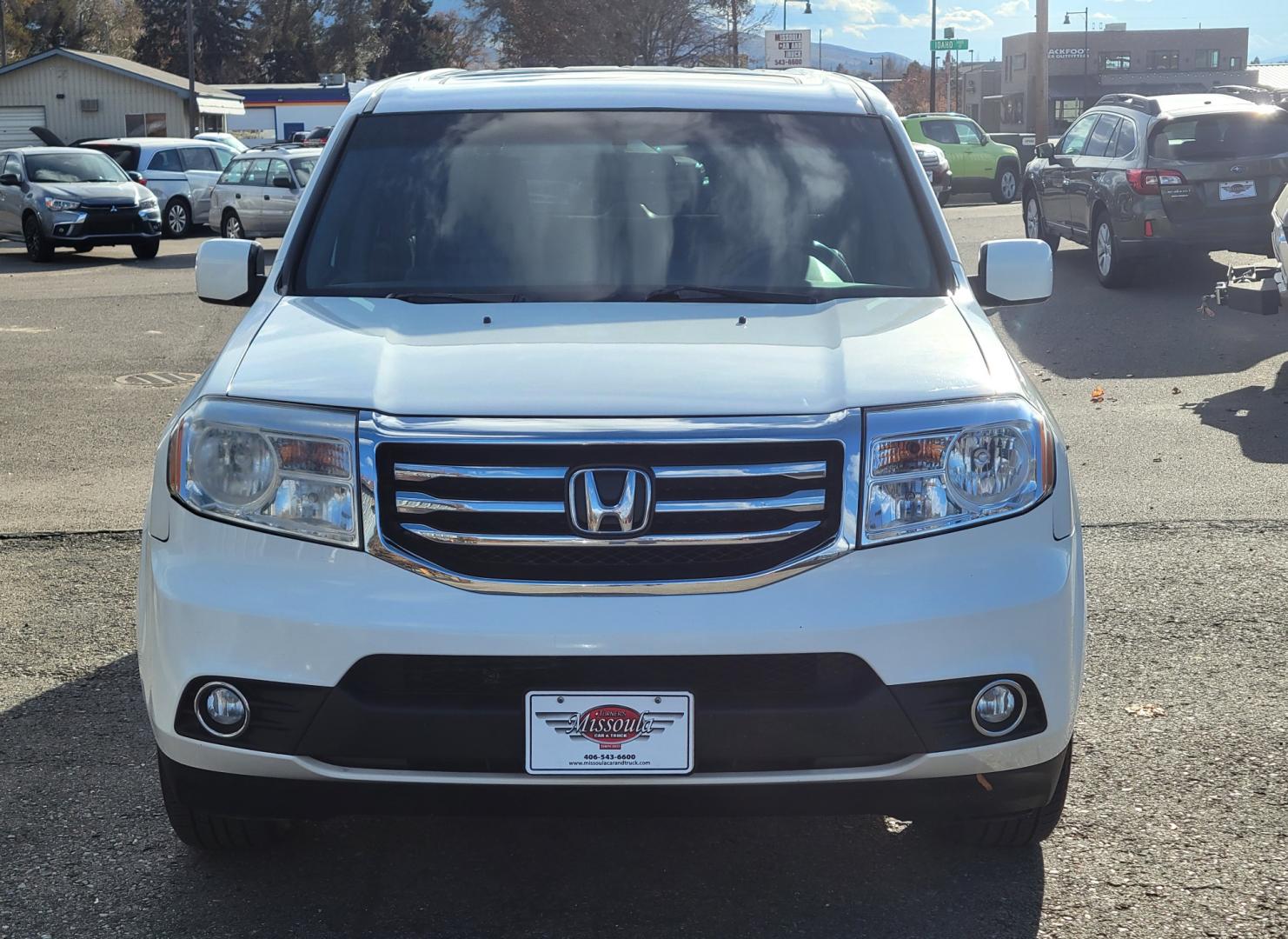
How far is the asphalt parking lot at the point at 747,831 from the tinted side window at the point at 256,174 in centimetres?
1635

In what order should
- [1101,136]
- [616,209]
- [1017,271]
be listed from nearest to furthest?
[616,209]
[1017,271]
[1101,136]

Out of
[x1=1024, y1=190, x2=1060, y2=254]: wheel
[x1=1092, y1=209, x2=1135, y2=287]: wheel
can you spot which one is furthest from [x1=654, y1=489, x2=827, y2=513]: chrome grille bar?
[x1=1024, y1=190, x2=1060, y2=254]: wheel

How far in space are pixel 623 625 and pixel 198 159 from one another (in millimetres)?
27263

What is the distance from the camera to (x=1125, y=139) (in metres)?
14.7

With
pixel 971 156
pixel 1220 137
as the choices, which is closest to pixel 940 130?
pixel 971 156

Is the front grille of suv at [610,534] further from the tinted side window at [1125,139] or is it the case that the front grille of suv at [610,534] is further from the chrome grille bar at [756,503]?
the tinted side window at [1125,139]

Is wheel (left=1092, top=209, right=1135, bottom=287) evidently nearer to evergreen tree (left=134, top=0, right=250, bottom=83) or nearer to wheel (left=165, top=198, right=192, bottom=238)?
wheel (left=165, top=198, right=192, bottom=238)

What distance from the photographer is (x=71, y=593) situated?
591 centimetres

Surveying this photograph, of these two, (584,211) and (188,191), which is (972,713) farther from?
(188,191)

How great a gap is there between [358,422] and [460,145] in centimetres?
160

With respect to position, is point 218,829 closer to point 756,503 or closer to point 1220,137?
point 756,503

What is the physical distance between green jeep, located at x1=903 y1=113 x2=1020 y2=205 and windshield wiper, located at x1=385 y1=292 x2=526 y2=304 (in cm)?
2753

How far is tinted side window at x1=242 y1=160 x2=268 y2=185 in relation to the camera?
2330cm

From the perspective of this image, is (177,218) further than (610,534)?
Yes
